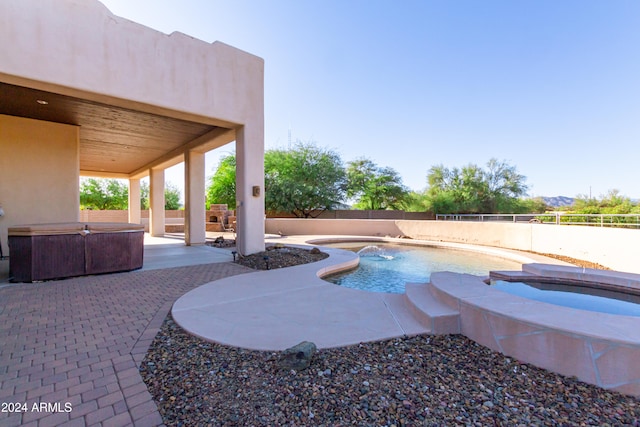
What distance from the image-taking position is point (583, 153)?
26.1m

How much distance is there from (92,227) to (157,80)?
311 centimetres

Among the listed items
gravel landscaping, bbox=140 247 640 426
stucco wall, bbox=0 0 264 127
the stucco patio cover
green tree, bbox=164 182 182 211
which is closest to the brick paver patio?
gravel landscaping, bbox=140 247 640 426

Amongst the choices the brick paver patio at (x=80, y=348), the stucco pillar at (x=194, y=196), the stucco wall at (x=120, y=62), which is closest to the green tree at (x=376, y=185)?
the stucco pillar at (x=194, y=196)

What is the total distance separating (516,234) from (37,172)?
14558 millimetres

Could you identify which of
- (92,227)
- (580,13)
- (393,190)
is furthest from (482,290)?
(393,190)

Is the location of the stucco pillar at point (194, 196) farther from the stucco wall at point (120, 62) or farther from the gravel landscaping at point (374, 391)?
the gravel landscaping at point (374, 391)

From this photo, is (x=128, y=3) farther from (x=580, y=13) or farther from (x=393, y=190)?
(x=393, y=190)

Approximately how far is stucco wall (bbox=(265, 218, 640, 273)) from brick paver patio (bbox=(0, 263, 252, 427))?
353 inches

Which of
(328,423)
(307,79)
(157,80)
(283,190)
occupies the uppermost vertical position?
(307,79)

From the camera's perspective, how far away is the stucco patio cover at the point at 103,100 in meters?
4.68

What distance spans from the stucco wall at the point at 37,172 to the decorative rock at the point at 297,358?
8.36 m

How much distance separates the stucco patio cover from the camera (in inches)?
184

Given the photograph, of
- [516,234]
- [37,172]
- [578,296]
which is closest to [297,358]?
[578,296]

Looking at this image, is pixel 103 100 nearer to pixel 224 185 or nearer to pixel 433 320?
pixel 433 320
